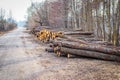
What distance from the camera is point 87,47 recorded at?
39.7 feet

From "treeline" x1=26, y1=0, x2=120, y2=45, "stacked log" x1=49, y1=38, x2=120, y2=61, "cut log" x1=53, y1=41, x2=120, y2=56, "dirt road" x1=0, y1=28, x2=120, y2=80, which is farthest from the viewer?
"treeline" x1=26, y1=0, x2=120, y2=45

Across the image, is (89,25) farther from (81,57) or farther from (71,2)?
(81,57)

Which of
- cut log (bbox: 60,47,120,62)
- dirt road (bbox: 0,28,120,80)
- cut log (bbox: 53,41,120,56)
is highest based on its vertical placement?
cut log (bbox: 53,41,120,56)

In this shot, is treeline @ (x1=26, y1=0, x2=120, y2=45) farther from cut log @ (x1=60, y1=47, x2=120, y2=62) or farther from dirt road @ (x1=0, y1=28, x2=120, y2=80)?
dirt road @ (x1=0, y1=28, x2=120, y2=80)

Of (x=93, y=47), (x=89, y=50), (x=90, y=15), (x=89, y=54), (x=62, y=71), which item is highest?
(x=90, y=15)

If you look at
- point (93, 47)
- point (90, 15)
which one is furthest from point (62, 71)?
point (90, 15)

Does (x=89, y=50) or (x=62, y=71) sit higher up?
(x=89, y=50)

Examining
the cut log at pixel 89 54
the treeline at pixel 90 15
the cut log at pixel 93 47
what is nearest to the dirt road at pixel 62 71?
the cut log at pixel 89 54

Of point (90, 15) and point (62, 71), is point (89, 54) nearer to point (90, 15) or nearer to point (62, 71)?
point (62, 71)

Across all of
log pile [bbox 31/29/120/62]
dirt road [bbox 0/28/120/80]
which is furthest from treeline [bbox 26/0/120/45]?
dirt road [bbox 0/28/120/80]

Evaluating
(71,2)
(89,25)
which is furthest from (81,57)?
(71,2)

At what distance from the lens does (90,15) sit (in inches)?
1146

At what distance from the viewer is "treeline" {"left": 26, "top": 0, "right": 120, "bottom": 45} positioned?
20447 millimetres

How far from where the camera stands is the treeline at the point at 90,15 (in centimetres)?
2045
